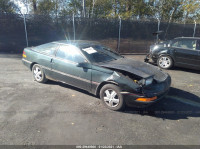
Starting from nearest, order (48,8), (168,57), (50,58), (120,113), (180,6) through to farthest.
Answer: (120,113) → (50,58) → (168,57) → (180,6) → (48,8)

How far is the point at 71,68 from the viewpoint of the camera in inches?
165

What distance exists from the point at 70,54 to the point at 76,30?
25.0ft

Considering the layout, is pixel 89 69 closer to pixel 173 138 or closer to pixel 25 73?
pixel 173 138

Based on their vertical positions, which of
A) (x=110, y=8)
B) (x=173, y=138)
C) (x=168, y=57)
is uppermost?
(x=110, y=8)

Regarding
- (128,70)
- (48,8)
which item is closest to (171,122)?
(128,70)

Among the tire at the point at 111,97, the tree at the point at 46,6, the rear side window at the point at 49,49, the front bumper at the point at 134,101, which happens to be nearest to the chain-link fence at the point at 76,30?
the rear side window at the point at 49,49

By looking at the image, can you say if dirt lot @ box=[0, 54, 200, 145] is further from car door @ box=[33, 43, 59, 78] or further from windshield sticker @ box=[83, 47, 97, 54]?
windshield sticker @ box=[83, 47, 97, 54]

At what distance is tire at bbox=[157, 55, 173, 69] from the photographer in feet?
23.4

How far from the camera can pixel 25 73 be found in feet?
20.5

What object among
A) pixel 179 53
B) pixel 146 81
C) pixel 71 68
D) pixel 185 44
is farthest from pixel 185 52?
pixel 71 68

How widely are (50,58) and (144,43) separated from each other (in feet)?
29.6

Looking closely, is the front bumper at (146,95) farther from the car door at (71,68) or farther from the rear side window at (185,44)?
the rear side window at (185,44)

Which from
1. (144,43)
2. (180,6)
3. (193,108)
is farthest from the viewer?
(180,6)

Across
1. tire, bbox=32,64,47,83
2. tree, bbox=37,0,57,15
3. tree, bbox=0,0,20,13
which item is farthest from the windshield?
tree, bbox=37,0,57,15
